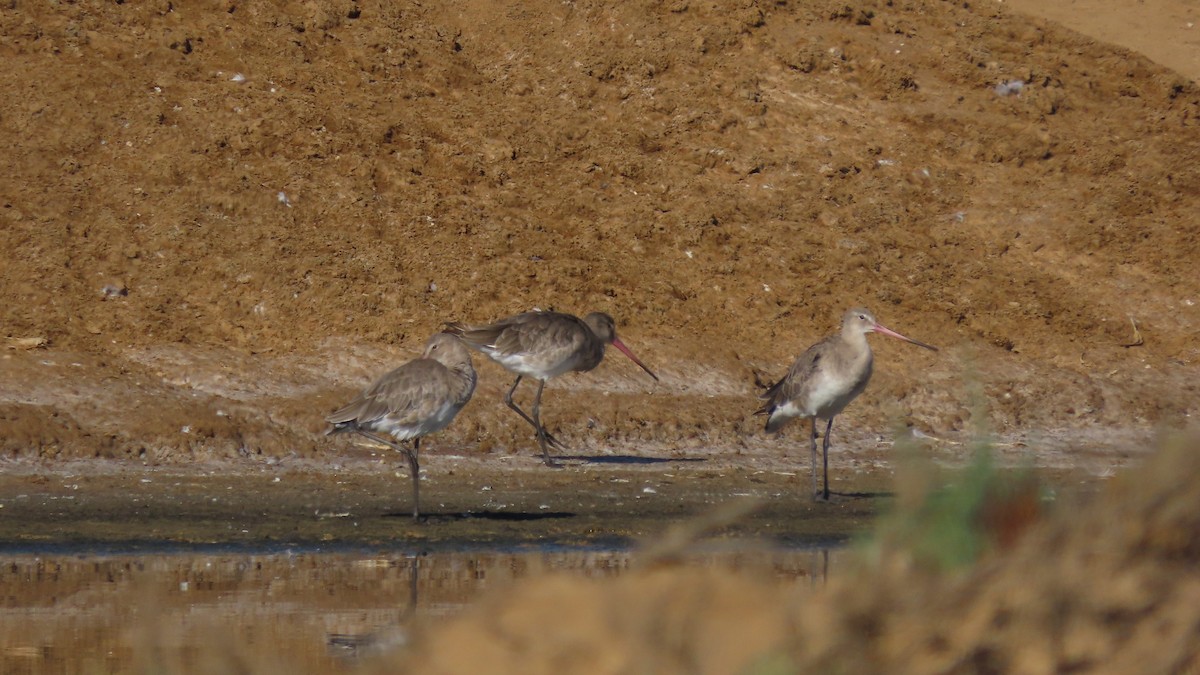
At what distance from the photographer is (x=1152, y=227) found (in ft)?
73.5

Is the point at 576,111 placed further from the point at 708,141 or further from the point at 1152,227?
the point at 1152,227

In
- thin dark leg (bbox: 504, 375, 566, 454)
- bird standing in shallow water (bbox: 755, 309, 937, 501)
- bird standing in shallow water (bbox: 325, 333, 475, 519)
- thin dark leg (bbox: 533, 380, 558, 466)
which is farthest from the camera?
thin dark leg (bbox: 504, 375, 566, 454)

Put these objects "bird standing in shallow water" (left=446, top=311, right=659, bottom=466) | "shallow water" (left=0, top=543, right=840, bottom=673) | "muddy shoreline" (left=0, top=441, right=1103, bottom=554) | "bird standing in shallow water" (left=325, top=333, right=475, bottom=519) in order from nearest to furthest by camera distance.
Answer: "shallow water" (left=0, top=543, right=840, bottom=673)
"muddy shoreline" (left=0, top=441, right=1103, bottom=554)
"bird standing in shallow water" (left=325, top=333, right=475, bottom=519)
"bird standing in shallow water" (left=446, top=311, right=659, bottom=466)

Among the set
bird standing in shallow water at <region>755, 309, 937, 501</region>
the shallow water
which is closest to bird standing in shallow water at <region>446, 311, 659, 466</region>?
bird standing in shallow water at <region>755, 309, 937, 501</region>

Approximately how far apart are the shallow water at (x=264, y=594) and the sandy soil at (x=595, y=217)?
3581 mm

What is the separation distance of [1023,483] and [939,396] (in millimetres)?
13572

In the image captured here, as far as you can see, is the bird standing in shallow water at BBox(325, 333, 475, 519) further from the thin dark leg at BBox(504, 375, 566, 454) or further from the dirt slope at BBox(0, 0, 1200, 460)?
the thin dark leg at BBox(504, 375, 566, 454)

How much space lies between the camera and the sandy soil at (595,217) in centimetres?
1597

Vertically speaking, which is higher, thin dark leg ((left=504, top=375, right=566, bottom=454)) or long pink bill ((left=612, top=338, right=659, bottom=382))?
long pink bill ((left=612, top=338, right=659, bottom=382))

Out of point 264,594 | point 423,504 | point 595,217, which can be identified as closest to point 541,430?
point 423,504

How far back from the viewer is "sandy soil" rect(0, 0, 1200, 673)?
1597 cm

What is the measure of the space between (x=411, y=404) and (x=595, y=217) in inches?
339

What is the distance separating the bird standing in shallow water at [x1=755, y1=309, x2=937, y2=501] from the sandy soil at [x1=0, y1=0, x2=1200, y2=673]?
0.89 meters

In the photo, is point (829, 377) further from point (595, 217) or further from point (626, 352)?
point (595, 217)
